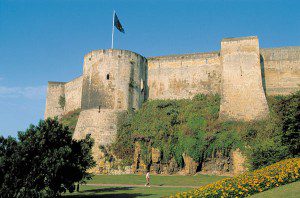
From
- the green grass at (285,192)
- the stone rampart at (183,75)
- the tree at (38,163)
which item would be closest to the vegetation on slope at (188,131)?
the stone rampart at (183,75)

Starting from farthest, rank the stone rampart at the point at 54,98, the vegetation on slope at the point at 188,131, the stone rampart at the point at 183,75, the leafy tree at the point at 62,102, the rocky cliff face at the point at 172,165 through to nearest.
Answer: the stone rampart at the point at 54,98 < the leafy tree at the point at 62,102 < the stone rampart at the point at 183,75 < the vegetation on slope at the point at 188,131 < the rocky cliff face at the point at 172,165

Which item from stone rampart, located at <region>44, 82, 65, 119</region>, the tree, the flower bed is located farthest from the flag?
the flower bed

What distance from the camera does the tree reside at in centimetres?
1369

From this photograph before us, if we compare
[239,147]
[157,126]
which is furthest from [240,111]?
[157,126]

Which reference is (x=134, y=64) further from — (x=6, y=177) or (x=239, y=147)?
(x=6, y=177)

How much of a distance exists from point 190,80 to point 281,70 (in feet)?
29.8

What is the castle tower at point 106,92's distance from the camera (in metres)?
32.0

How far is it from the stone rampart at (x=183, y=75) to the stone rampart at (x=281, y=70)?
4.69 m

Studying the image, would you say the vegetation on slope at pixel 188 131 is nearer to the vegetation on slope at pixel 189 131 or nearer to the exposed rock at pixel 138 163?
the vegetation on slope at pixel 189 131

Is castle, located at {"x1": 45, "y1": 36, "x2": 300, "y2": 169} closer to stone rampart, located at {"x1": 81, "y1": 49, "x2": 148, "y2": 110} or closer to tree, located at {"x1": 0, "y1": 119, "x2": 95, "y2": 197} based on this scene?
stone rampart, located at {"x1": 81, "y1": 49, "x2": 148, "y2": 110}

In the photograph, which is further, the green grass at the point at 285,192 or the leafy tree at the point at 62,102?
the leafy tree at the point at 62,102

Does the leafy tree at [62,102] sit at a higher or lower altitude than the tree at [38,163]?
higher

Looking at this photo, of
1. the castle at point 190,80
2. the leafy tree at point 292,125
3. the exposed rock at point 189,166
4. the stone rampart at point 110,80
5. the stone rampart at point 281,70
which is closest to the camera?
the leafy tree at point 292,125

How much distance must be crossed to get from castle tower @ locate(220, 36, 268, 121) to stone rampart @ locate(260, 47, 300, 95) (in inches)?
103
